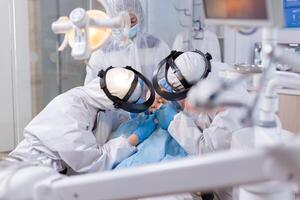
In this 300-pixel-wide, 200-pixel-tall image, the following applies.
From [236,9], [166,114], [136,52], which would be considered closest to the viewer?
[236,9]

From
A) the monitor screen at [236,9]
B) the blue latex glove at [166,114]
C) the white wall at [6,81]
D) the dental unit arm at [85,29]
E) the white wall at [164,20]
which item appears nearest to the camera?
the monitor screen at [236,9]

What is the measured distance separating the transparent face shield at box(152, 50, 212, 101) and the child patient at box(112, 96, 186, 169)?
0.11 m

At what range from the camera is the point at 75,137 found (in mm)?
1370

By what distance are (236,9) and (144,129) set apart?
919 millimetres

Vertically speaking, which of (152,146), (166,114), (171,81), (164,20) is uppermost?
(164,20)

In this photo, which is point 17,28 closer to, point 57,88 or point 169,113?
point 57,88

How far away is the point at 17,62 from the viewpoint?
301 centimetres

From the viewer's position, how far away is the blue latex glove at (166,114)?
149cm

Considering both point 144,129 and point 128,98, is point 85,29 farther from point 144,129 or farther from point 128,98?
point 144,129

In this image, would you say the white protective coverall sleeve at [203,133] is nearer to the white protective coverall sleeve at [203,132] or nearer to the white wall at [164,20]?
the white protective coverall sleeve at [203,132]

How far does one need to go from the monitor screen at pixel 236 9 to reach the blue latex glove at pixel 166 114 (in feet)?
2.57

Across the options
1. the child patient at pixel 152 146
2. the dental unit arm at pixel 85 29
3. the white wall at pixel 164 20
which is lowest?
the child patient at pixel 152 146

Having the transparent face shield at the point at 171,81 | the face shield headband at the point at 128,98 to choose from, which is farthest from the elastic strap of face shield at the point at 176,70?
the face shield headband at the point at 128,98

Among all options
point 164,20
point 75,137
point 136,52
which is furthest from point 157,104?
point 164,20
